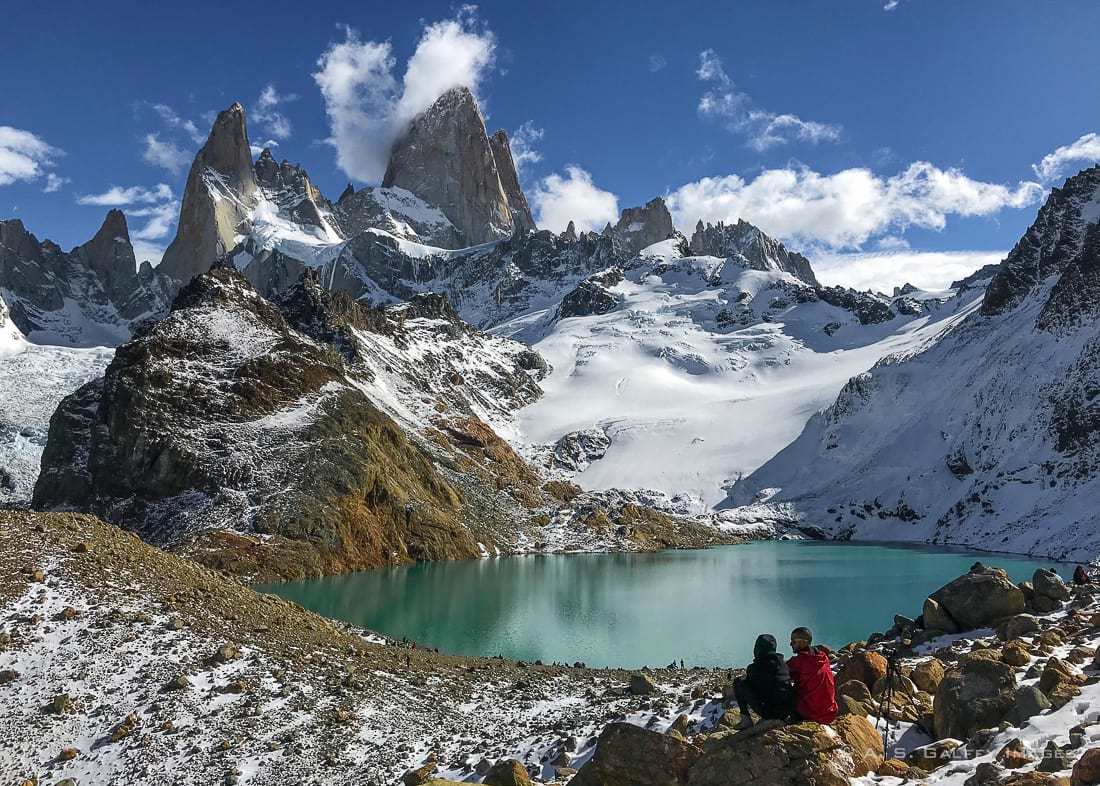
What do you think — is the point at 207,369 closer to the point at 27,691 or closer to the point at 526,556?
the point at 526,556

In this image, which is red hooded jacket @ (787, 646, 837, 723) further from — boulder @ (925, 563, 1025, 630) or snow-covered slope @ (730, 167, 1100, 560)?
snow-covered slope @ (730, 167, 1100, 560)

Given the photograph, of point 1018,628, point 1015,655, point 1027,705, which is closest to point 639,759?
point 1027,705

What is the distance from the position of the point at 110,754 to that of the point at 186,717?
5.56 ft

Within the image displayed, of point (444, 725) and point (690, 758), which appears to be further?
point (444, 725)

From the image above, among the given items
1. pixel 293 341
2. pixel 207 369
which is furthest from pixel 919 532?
pixel 207 369

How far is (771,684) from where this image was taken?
10773 mm

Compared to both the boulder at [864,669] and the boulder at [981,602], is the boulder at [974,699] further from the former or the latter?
the boulder at [981,602]

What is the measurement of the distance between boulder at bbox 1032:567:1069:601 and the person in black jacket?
16159mm

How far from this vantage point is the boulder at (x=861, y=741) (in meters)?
9.70

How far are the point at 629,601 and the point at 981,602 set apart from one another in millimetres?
35134

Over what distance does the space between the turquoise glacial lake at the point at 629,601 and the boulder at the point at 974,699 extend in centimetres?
2203

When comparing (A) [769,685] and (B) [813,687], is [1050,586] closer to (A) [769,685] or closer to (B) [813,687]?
(B) [813,687]

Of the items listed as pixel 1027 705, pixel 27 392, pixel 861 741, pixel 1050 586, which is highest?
pixel 27 392

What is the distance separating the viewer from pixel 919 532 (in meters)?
110
